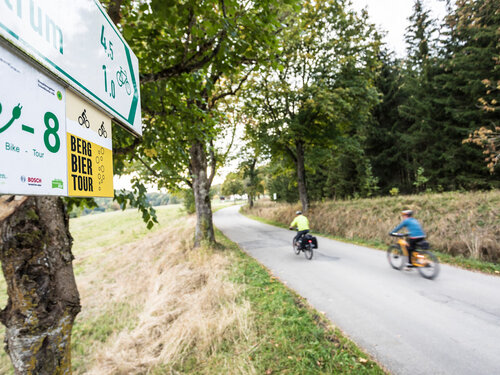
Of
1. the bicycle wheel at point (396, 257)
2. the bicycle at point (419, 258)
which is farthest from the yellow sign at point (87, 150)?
the bicycle wheel at point (396, 257)

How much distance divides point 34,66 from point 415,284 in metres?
7.09

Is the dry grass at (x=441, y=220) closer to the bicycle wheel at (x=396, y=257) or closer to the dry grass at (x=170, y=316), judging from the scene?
the bicycle wheel at (x=396, y=257)

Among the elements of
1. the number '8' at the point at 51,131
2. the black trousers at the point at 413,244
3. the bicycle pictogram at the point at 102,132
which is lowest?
the black trousers at the point at 413,244

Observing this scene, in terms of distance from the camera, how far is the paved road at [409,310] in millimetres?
3135

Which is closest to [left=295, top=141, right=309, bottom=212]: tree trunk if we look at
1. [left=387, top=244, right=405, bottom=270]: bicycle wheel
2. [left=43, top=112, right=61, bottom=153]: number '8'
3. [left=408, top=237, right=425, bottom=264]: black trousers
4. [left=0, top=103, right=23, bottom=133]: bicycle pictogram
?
[left=387, top=244, right=405, bottom=270]: bicycle wheel

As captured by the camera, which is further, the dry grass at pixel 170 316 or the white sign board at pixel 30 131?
the dry grass at pixel 170 316

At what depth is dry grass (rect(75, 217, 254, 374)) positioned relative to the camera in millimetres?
3648

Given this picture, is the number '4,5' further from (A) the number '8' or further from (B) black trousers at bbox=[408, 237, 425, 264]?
(B) black trousers at bbox=[408, 237, 425, 264]

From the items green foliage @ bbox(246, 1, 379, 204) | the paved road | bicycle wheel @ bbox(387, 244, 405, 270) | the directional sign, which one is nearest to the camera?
the directional sign

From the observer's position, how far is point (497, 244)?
21.3ft

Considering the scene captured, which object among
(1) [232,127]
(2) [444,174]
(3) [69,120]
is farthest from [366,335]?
(2) [444,174]

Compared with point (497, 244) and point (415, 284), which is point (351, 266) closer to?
point (415, 284)

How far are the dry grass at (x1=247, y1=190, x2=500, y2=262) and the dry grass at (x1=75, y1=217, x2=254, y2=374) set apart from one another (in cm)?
697

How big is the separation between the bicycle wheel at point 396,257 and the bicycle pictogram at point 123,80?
7.38 metres
